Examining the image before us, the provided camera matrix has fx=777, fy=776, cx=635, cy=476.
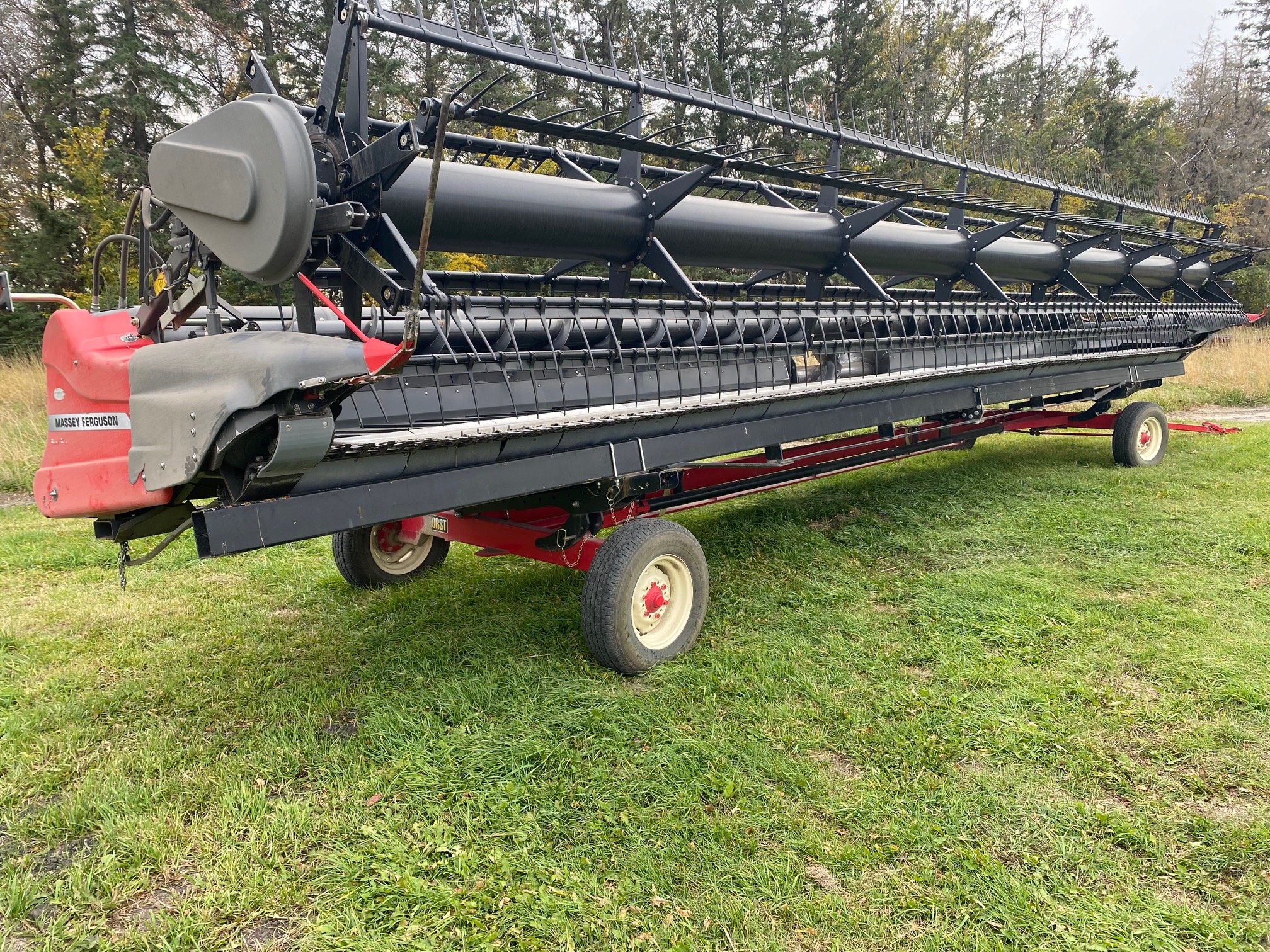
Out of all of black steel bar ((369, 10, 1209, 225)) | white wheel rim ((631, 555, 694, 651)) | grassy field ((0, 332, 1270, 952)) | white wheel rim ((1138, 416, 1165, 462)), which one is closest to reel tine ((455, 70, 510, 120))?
black steel bar ((369, 10, 1209, 225))

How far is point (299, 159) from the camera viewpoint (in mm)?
2133

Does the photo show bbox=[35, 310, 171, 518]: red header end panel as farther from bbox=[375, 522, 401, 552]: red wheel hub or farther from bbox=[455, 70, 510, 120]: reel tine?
bbox=[375, 522, 401, 552]: red wheel hub

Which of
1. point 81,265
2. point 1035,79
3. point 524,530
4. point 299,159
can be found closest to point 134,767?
point 524,530

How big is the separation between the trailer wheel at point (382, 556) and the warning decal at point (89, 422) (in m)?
1.64

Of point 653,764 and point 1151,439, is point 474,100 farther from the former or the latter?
point 1151,439

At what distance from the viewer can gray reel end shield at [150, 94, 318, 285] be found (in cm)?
213

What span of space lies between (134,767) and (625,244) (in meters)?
3.01

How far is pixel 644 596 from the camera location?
3.38 metres

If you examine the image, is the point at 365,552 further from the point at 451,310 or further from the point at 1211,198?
the point at 1211,198

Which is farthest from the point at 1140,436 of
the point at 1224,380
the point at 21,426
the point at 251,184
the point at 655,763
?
the point at 21,426

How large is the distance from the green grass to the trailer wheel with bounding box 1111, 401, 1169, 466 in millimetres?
2810

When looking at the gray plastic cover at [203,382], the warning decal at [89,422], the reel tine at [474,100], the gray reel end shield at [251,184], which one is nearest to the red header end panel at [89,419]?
the warning decal at [89,422]

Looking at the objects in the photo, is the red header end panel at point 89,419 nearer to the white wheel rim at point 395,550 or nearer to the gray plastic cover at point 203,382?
the gray plastic cover at point 203,382

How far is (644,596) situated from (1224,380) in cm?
1377
